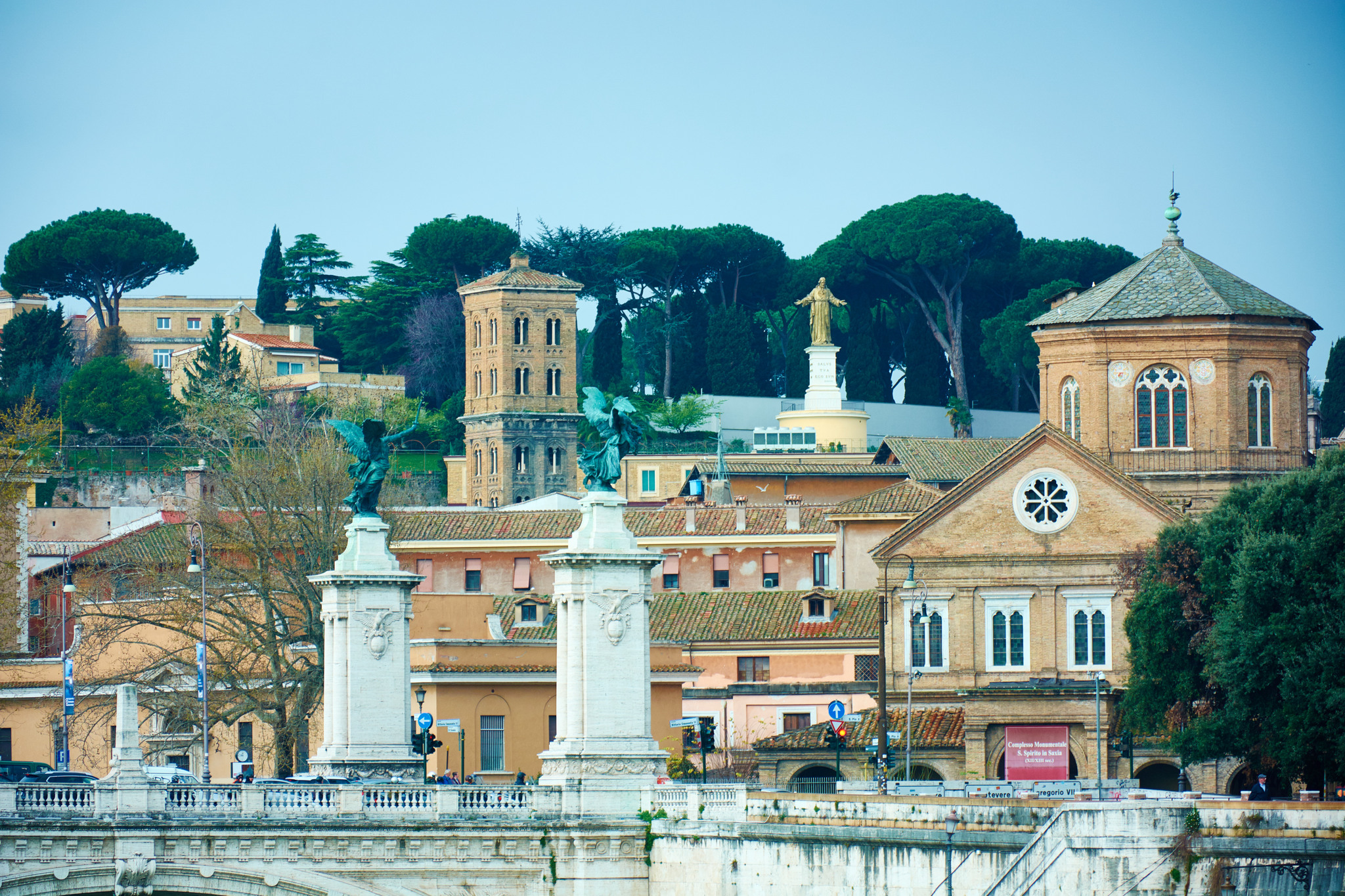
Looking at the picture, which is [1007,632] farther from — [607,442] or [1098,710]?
[607,442]

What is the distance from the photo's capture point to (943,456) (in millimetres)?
85438

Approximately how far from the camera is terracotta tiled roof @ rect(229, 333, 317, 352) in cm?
14338

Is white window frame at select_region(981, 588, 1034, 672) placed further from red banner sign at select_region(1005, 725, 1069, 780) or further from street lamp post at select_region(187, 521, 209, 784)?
street lamp post at select_region(187, 521, 209, 784)

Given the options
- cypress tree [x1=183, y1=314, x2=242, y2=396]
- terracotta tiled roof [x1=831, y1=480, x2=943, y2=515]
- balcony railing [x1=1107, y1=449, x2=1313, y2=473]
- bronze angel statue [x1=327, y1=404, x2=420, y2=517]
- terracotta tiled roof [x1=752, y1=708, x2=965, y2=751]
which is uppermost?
cypress tree [x1=183, y1=314, x2=242, y2=396]

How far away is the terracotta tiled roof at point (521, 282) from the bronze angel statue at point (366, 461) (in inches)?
3614

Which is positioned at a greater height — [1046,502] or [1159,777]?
[1046,502]

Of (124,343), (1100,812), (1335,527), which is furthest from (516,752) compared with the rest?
(124,343)

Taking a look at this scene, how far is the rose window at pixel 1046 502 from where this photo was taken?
65375mm

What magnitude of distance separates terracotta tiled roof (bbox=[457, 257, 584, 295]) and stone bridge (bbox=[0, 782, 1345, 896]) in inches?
3820

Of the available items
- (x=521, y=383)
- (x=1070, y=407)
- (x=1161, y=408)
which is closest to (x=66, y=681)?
(x=1070, y=407)

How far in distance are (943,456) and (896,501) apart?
1215cm

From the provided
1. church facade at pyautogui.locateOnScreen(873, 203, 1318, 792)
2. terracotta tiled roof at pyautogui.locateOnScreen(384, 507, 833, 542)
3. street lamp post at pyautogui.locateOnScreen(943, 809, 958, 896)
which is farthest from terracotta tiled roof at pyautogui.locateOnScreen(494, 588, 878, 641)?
street lamp post at pyautogui.locateOnScreen(943, 809, 958, 896)

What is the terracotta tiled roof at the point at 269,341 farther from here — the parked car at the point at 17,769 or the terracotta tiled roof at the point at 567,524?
the parked car at the point at 17,769

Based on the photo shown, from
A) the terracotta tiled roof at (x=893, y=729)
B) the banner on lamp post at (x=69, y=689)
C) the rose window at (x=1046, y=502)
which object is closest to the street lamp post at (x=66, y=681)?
the banner on lamp post at (x=69, y=689)
